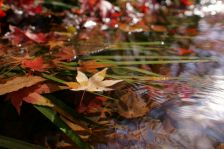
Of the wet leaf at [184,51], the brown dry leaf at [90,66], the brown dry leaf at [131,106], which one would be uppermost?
the brown dry leaf at [90,66]

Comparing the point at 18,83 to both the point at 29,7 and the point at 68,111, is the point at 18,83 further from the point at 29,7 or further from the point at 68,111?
the point at 29,7

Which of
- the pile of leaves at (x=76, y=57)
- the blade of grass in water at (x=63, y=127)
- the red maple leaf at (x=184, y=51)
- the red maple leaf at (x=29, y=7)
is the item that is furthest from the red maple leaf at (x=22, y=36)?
the blade of grass in water at (x=63, y=127)

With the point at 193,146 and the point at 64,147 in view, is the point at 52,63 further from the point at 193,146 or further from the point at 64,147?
the point at 193,146

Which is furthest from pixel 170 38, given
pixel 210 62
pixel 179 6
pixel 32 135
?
pixel 179 6

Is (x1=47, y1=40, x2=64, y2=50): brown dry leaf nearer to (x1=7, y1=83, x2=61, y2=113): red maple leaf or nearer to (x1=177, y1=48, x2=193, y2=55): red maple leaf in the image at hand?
(x1=177, y1=48, x2=193, y2=55): red maple leaf

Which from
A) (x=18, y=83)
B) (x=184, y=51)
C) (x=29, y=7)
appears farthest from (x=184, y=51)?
(x=29, y=7)

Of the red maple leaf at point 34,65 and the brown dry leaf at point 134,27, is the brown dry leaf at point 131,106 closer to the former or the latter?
the red maple leaf at point 34,65
